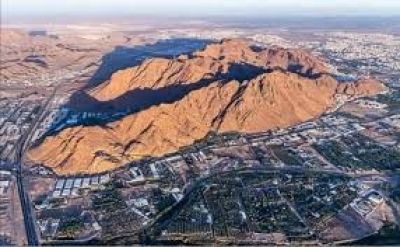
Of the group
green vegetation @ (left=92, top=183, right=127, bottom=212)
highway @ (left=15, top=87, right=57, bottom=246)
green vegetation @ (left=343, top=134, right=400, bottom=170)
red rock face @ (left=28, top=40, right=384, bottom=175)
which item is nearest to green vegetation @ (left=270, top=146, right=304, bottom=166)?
red rock face @ (left=28, top=40, right=384, bottom=175)

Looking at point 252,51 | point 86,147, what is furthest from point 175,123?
point 252,51

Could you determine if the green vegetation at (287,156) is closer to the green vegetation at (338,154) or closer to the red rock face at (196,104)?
the green vegetation at (338,154)

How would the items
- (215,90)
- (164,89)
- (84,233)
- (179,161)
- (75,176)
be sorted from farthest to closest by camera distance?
(164,89) → (215,90) → (179,161) → (75,176) → (84,233)

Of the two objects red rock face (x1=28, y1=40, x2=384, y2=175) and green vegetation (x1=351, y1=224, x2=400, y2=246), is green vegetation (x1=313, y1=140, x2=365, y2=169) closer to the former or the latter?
red rock face (x1=28, y1=40, x2=384, y2=175)

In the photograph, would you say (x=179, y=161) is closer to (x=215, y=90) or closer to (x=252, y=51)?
(x=215, y=90)

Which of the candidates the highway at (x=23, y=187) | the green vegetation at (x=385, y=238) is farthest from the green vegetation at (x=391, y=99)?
the highway at (x=23, y=187)
